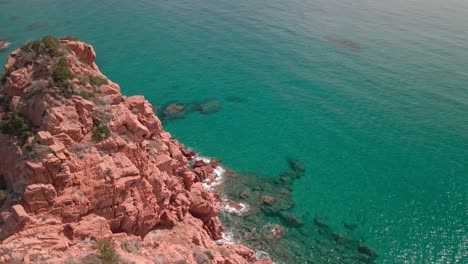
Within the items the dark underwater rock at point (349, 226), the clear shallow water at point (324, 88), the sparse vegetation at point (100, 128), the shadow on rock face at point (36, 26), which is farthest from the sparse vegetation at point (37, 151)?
the shadow on rock face at point (36, 26)

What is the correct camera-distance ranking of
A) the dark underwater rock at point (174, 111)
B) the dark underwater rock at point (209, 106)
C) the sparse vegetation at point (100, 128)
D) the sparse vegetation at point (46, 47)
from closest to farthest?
the sparse vegetation at point (100, 128), the sparse vegetation at point (46, 47), the dark underwater rock at point (174, 111), the dark underwater rock at point (209, 106)

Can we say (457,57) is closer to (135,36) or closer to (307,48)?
(307,48)

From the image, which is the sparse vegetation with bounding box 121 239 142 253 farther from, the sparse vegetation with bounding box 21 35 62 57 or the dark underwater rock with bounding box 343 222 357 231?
the dark underwater rock with bounding box 343 222 357 231

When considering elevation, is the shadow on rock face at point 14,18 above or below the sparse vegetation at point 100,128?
below

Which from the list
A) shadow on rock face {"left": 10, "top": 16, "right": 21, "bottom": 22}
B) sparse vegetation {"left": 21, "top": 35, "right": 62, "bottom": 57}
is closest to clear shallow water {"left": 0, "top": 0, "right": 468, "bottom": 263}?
shadow on rock face {"left": 10, "top": 16, "right": 21, "bottom": 22}

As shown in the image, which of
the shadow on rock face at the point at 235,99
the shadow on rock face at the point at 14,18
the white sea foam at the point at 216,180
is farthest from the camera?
the shadow on rock face at the point at 14,18

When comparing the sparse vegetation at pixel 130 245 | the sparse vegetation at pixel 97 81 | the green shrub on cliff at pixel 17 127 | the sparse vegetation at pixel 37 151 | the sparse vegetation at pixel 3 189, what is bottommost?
the sparse vegetation at pixel 130 245

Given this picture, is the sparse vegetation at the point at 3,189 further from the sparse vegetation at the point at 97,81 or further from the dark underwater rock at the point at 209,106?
the dark underwater rock at the point at 209,106

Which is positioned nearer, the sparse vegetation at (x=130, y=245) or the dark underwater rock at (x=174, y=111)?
the sparse vegetation at (x=130, y=245)
